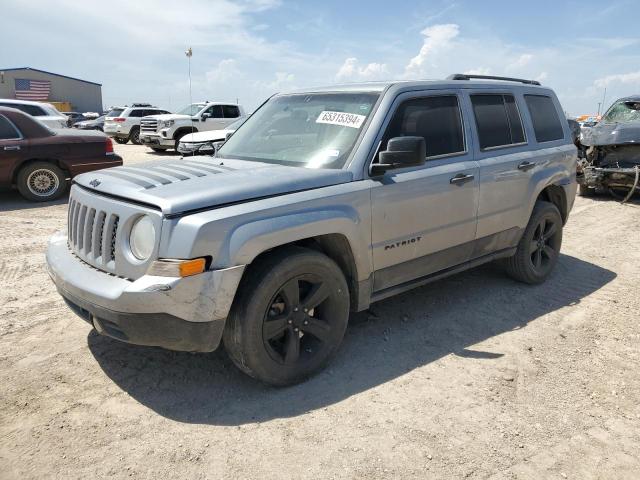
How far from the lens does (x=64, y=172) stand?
30.4 feet

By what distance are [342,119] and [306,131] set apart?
308mm

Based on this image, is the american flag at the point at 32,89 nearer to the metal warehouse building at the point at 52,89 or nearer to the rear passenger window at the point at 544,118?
the metal warehouse building at the point at 52,89

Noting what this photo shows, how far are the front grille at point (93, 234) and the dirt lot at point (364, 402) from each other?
0.82 m

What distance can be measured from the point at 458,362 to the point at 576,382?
766 mm

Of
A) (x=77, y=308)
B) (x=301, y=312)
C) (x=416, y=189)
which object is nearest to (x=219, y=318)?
(x=301, y=312)

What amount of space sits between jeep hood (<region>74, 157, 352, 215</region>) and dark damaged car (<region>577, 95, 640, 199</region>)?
8.29 m

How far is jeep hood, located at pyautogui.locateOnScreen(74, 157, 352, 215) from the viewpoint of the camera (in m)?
2.81

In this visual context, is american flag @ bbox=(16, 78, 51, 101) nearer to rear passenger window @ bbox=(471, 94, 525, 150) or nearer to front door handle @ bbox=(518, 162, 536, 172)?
rear passenger window @ bbox=(471, 94, 525, 150)

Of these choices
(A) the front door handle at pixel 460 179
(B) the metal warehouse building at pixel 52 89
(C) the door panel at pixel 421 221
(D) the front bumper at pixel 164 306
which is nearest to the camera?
(D) the front bumper at pixel 164 306

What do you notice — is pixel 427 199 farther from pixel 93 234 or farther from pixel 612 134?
pixel 612 134

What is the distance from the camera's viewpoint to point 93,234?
3064 millimetres

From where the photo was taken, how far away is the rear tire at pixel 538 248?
16.3ft

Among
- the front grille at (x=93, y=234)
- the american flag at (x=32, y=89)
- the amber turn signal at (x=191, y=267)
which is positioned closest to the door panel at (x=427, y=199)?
the amber turn signal at (x=191, y=267)

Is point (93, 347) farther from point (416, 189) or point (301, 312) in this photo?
point (416, 189)
